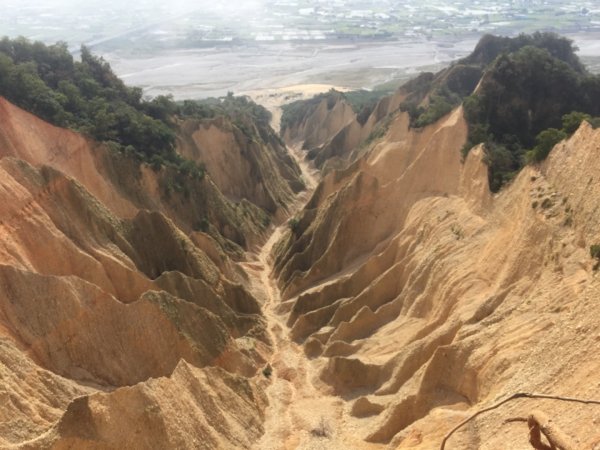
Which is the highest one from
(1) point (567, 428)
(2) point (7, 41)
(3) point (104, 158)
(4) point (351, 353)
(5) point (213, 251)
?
(2) point (7, 41)

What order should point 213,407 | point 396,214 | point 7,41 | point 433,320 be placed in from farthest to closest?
point 7,41 → point 396,214 → point 433,320 → point 213,407

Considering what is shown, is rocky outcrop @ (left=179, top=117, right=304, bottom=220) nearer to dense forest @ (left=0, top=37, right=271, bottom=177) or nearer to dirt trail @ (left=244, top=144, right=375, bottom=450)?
dense forest @ (left=0, top=37, right=271, bottom=177)

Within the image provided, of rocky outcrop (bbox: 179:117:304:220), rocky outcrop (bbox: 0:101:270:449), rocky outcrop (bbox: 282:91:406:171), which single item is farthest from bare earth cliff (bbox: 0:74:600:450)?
rocky outcrop (bbox: 282:91:406:171)

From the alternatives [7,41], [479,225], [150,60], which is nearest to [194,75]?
[150,60]

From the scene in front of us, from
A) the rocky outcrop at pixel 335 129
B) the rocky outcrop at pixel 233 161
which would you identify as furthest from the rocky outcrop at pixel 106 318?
the rocky outcrop at pixel 335 129

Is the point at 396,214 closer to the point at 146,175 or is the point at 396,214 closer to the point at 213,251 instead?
the point at 213,251

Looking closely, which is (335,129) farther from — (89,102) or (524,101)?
(524,101)

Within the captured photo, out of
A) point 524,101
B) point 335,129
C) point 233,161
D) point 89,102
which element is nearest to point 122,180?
point 89,102
